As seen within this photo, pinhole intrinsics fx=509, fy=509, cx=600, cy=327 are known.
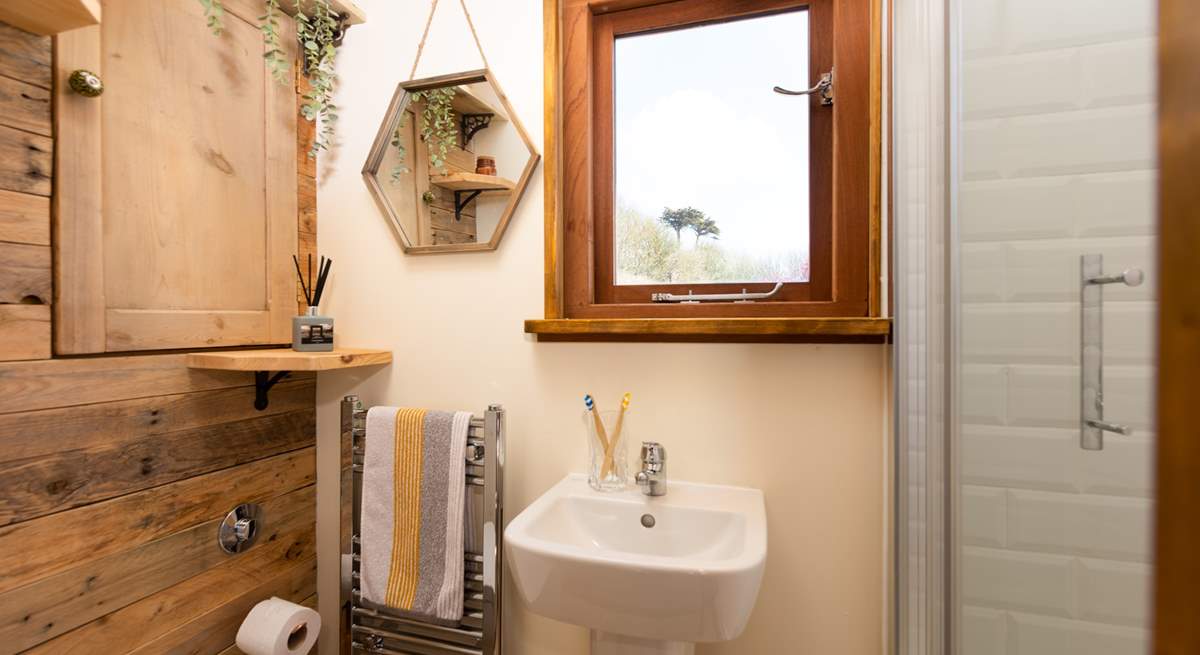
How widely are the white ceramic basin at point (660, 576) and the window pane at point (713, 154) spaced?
1.88 ft

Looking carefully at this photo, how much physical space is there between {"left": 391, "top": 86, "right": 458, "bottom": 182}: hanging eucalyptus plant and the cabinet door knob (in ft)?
1.95

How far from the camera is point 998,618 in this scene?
59 cm

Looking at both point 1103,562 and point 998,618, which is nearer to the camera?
point 1103,562

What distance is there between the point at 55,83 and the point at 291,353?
65 cm

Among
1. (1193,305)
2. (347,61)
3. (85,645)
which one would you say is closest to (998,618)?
(1193,305)

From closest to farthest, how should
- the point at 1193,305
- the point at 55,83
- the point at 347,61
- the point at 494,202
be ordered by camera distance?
1. the point at 1193,305
2. the point at 55,83
3. the point at 494,202
4. the point at 347,61

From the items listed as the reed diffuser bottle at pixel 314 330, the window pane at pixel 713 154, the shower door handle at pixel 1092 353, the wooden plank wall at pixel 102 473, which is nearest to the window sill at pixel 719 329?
the window pane at pixel 713 154

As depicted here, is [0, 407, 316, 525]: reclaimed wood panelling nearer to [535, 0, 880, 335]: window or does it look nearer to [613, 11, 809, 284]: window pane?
[535, 0, 880, 335]: window

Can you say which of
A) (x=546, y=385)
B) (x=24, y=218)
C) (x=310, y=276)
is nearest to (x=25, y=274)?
(x=24, y=218)

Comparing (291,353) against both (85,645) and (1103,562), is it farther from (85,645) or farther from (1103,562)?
(1103,562)

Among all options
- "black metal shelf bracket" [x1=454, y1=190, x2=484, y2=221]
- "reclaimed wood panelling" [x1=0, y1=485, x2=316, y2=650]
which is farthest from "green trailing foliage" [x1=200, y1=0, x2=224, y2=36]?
"reclaimed wood panelling" [x1=0, y1=485, x2=316, y2=650]

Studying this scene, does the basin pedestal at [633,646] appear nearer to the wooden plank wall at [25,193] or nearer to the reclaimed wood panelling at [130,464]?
the reclaimed wood panelling at [130,464]

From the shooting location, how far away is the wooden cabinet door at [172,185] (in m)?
0.99

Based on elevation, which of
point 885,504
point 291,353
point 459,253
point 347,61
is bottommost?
point 885,504
